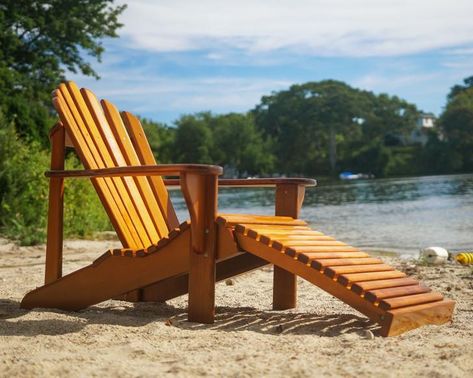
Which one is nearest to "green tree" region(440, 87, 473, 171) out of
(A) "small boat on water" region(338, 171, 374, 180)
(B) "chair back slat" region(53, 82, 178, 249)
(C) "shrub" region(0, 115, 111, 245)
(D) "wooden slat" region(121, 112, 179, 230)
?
(A) "small boat on water" region(338, 171, 374, 180)

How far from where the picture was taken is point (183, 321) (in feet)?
10.9

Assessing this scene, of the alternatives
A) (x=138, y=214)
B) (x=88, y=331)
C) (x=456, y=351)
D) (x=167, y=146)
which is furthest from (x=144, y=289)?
(x=167, y=146)

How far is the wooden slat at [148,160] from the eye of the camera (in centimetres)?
418

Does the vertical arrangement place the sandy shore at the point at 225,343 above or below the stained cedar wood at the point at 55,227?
below

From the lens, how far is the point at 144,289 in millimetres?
3840

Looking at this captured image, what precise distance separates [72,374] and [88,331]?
70 centimetres

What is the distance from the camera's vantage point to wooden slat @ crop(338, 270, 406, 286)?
3.01 meters

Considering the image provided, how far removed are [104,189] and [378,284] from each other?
61.8 inches

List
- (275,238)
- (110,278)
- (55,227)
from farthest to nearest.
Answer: (55,227)
(110,278)
(275,238)

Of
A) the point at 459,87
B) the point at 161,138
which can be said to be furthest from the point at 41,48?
the point at 459,87

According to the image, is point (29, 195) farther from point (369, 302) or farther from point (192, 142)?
point (192, 142)

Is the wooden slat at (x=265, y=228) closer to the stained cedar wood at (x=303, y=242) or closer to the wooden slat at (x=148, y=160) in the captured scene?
the stained cedar wood at (x=303, y=242)

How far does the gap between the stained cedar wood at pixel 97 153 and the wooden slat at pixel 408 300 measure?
4.75ft

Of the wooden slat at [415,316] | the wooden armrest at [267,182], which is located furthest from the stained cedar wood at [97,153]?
the wooden slat at [415,316]
